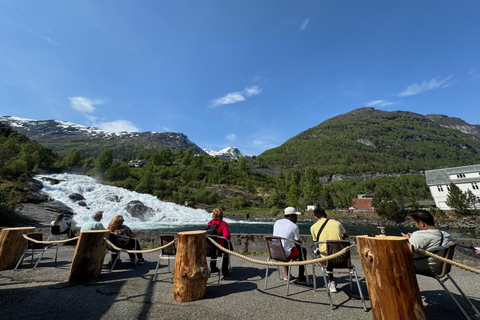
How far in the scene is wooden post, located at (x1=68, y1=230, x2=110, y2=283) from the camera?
163 inches

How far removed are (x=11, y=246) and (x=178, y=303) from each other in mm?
5324

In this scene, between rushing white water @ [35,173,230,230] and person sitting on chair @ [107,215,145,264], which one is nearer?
person sitting on chair @ [107,215,145,264]

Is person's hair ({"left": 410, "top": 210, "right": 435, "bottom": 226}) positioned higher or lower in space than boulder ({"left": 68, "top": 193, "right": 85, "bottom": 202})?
lower

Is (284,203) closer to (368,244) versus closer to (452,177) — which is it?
Result: (452,177)

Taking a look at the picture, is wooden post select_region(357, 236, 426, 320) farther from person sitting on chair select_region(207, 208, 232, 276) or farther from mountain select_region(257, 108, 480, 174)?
mountain select_region(257, 108, 480, 174)

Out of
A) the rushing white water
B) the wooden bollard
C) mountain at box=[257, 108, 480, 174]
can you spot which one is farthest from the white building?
mountain at box=[257, 108, 480, 174]

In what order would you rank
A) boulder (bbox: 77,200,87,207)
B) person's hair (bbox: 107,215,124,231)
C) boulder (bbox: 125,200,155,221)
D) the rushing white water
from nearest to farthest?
person's hair (bbox: 107,215,124,231) < the rushing white water < boulder (bbox: 77,200,87,207) < boulder (bbox: 125,200,155,221)

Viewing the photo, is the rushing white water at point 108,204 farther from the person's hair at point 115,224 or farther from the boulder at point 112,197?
the person's hair at point 115,224

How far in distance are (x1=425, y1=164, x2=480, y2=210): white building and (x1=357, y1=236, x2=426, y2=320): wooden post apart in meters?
68.6

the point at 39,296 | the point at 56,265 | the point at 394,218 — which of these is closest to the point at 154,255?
the point at 56,265

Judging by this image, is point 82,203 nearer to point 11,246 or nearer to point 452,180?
point 11,246

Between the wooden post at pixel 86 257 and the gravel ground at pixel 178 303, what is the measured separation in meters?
0.21

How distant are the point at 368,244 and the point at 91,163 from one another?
110690 millimetres

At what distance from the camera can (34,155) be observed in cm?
5431
